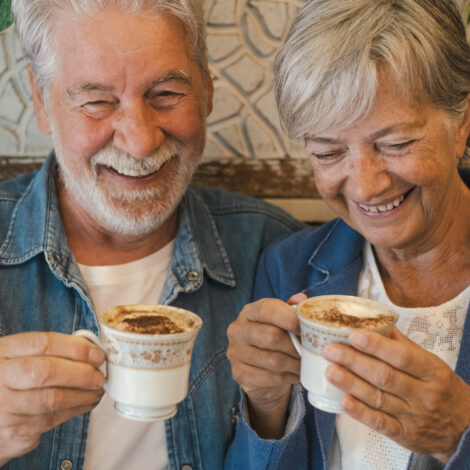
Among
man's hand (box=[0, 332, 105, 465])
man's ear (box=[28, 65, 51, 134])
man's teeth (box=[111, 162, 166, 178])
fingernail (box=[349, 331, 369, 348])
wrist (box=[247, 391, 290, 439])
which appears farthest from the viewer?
man's ear (box=[28, 65, 51, 134])

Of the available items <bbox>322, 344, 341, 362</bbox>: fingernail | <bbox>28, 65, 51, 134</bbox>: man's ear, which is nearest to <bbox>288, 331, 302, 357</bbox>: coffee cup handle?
<bbox>322, 344, 341, 362</bbox>: fingernail

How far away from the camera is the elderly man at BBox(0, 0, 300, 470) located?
60.9 inches

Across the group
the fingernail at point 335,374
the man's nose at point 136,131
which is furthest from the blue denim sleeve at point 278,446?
the man's nose at point 136,131

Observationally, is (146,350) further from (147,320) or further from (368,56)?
(368,56)

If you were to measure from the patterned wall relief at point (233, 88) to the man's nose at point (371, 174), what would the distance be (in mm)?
836

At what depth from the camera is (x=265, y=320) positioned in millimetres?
1268

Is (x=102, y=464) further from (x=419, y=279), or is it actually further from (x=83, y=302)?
(x=419, y=279)

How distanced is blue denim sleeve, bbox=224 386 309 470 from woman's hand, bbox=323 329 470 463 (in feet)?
1.23

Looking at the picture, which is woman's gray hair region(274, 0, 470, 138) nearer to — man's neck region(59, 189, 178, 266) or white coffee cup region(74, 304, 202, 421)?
white coffee cup region(74, 304, 202, 421)

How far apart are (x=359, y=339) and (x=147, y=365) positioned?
0.38 m

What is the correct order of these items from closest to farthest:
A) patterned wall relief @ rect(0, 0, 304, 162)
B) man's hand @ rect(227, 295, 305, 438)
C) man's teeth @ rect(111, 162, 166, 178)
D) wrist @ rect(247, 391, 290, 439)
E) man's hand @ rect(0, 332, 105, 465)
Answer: man's hand @ rect(0, 332, 105, 465)
man's hand @ rect(227, 295, 305, 438)
wrist @ rect(247, 391, 290, 439)
man's teeth @ rect(111, 162, 166, 178)
patterned wall relief @ rect(0, 0, 304, 162)

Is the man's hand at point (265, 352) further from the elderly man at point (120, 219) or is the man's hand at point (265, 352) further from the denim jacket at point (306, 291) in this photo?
the elderly man at point (120, 219)

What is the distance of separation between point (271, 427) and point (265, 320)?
40cm

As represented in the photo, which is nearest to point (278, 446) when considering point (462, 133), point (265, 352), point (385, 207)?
point (265, 352)
